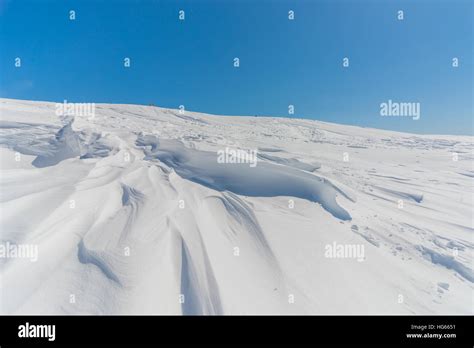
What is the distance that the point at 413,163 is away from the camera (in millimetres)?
8633

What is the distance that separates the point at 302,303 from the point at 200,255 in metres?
1.34

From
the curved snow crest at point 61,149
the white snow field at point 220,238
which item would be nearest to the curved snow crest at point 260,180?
the white snow field at point 220,238

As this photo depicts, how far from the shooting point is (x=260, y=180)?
15.6 feet

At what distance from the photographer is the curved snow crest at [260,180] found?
4.48 m

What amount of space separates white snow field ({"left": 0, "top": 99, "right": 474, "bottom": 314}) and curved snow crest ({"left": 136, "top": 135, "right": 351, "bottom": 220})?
27 mm

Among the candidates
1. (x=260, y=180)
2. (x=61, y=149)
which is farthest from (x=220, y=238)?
(x=61, y=149)

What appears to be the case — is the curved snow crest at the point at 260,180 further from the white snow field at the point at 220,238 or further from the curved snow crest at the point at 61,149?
the curved snow crest at the point at 61,149

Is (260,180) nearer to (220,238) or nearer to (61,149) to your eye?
(220,238)

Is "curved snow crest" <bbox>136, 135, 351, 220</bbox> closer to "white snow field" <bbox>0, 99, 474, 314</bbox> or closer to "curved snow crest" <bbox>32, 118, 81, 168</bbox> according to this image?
"white snow field" <bbox>0, 99, 474, 314</bbox>

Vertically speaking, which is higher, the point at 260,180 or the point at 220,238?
the point at 260,180

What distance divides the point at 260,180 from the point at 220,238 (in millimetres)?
1765

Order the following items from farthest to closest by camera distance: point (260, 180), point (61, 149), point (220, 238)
Answer: point (61, 149)
point (260, 180)
point (220, 238)
